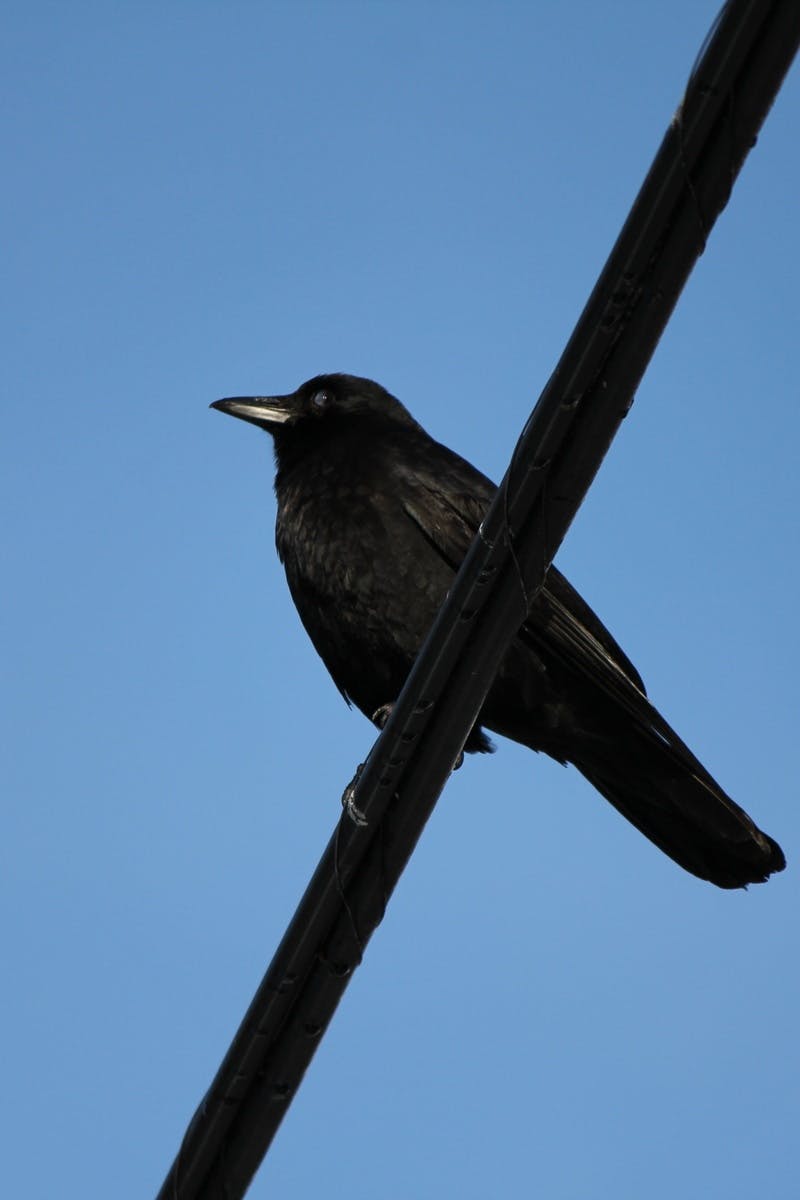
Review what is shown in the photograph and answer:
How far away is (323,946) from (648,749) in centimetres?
206

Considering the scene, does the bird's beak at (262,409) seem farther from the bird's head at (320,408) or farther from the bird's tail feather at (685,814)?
the bird's tail feather at (685,814)

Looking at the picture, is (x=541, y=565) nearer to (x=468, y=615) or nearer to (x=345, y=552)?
(x=468, y=615)

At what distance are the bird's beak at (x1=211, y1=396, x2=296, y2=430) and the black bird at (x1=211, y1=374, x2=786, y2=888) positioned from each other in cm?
24

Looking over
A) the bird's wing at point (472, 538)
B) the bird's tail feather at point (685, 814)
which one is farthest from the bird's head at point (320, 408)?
the bird's tail feather at point (685, 814)

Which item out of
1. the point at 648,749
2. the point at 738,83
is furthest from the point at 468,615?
the point at 648,749

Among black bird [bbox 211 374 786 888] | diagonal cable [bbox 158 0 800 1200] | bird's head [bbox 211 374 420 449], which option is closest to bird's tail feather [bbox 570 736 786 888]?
black bird [bbox 211 374 786 888]

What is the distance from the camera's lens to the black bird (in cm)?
496

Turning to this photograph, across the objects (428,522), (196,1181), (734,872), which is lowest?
(196,1181)

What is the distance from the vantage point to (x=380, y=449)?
608 centimetres

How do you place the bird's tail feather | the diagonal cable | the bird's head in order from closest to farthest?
the diagonal cable
the bird's tail feather
the bird's head

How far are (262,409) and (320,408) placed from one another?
0.27 meters

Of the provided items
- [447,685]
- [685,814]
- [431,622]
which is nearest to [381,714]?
[431,622]

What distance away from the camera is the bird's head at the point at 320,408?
6.73m

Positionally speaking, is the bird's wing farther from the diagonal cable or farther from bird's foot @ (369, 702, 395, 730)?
the diagonal cable
